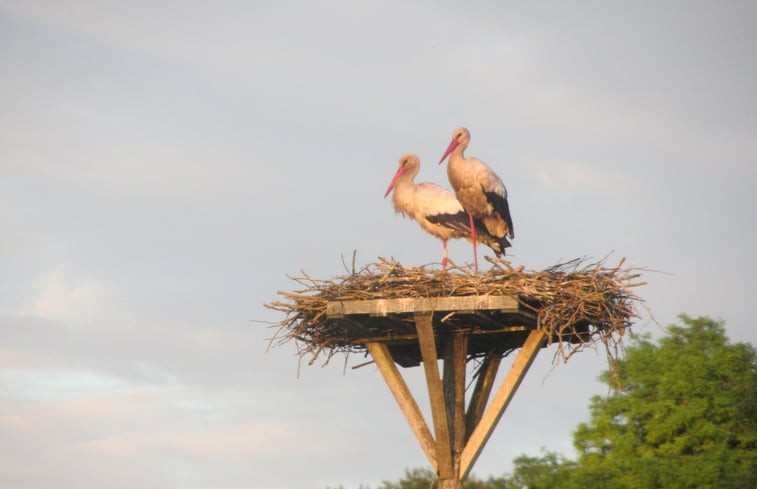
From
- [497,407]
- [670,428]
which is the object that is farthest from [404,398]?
[670,428]

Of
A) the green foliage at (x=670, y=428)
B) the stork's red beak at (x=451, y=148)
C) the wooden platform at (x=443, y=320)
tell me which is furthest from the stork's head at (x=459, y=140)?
the green foliage at (x=670, y=428)

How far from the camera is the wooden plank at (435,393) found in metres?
11.6

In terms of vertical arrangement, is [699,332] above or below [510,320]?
above

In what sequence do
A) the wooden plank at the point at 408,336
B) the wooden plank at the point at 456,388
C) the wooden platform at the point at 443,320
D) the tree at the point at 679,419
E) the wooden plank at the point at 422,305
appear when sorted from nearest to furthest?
the wooden plank at the point at 422,305 → the wooden platform at the point at 443,320 → the wooden plank at the point at 456,388 → the wooden plank at the point at 408,336 → the tree at the point at 679,419

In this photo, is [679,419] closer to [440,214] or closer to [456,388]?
[440,214]

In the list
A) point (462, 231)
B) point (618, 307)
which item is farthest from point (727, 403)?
point (618, 307)

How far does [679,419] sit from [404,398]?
35.3ft

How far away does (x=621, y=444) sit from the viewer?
21922 mm

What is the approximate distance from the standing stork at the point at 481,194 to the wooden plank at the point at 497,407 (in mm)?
3129

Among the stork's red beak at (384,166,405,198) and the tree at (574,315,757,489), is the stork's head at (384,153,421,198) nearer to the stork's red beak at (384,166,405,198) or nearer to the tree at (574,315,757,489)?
the stork's red beak at (384,166,405,198)

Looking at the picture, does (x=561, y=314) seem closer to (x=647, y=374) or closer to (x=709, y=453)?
(x=709, y=453)

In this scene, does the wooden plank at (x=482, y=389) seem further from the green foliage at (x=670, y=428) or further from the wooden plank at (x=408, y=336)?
the green foliage at (x=670, y=428)

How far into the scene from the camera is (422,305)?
11.5 metres

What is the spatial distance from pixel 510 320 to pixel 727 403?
1068 centimetres
